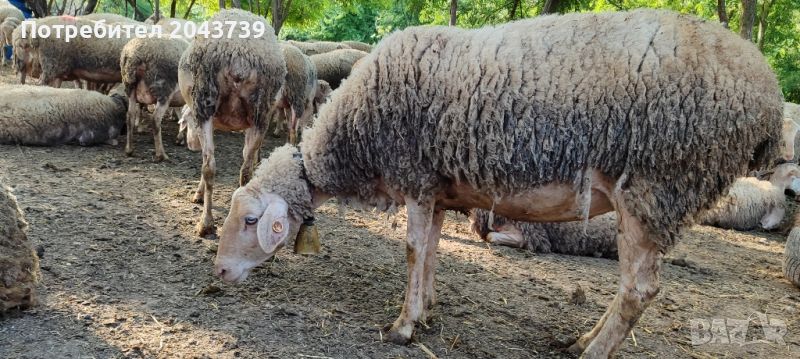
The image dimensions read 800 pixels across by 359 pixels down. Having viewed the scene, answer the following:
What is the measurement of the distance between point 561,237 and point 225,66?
3.63 metres

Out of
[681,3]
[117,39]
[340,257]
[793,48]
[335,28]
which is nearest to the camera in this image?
[340,257]

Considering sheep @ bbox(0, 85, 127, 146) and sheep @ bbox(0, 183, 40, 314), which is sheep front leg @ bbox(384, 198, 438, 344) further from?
sheep @ bbox(0, 85, 127, 146)

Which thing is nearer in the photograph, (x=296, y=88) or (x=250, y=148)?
(x=250, y=148)

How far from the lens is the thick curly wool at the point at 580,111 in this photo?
3.27m

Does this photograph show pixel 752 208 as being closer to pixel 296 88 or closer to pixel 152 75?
pixel 296 88

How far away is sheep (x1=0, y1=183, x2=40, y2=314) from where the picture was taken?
3.44 metres

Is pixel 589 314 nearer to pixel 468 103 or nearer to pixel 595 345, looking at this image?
pixel 595 345

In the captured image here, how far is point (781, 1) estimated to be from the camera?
1453 cm

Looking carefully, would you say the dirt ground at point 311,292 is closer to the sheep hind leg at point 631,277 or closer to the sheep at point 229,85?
the sheep hind leg at point 631,277

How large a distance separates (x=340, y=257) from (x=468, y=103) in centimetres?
223

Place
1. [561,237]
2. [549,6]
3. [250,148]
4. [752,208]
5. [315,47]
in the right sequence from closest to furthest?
[250,148] < [561,237] < [752,208] < [549,6] < [315,47]

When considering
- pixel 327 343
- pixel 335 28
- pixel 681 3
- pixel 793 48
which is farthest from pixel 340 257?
pixel 335 28

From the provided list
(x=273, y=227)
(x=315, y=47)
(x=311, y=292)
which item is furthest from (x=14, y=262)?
(x=315, y=47)

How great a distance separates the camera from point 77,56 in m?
9.98
